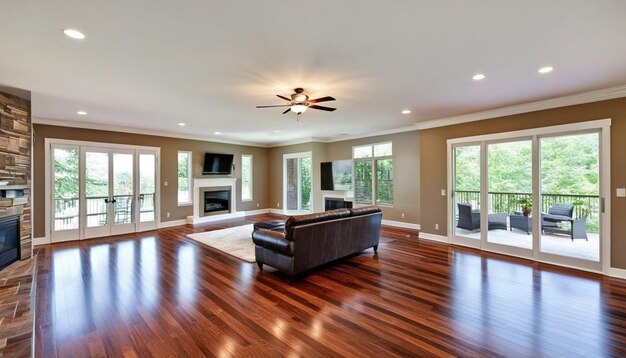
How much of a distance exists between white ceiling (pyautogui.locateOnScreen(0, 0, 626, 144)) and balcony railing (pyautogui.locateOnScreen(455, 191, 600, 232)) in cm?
166

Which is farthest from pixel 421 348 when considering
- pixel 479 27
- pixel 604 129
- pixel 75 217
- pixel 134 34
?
pixel 75 217

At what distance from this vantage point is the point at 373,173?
842 cm

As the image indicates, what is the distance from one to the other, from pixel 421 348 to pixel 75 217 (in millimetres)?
7663

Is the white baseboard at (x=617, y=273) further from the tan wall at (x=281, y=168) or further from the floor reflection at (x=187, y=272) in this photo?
the tan wall at (x=281, y=168)

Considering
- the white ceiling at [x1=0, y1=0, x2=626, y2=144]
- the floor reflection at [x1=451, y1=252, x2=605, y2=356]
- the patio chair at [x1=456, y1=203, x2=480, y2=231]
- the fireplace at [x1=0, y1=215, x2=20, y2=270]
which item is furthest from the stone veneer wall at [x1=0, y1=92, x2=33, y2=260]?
the patio chair at [x1=456, y1=203, x2=480, y2=231]

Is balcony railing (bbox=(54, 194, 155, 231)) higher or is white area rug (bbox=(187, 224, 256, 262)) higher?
balcony railing (bbox=(54, 194, 155, 231))

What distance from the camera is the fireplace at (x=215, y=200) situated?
29.8ft

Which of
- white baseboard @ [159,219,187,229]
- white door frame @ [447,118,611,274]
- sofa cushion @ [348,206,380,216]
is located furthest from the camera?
white baseboard @ [159,219,187,229]

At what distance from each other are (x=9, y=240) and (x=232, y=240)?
3.49 meters

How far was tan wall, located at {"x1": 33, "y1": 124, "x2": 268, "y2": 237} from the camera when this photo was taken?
6.12 meters

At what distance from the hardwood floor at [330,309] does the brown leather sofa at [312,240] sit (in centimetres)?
21

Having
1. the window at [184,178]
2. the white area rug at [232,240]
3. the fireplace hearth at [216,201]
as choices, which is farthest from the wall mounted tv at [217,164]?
the white area rug at [232,240]

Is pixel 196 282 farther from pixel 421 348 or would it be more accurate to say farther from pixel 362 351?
pixel 421 348

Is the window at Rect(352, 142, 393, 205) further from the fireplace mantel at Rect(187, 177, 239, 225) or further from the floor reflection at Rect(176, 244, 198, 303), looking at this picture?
the floor reflection at Rect(176, 244, 198, 303)
